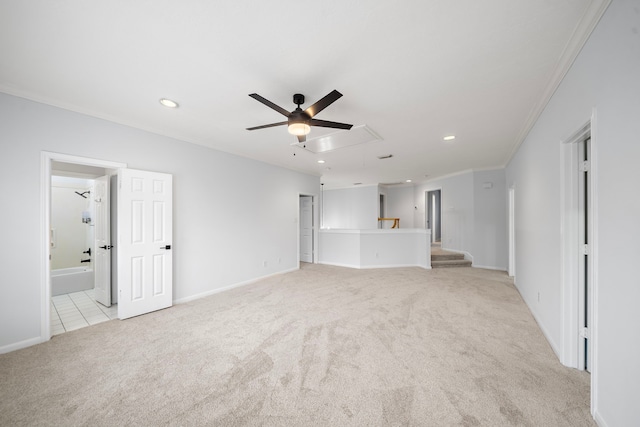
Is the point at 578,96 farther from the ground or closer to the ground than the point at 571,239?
farther from the ground

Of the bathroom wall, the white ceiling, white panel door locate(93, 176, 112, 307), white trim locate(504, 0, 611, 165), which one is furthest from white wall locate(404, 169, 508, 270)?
the bathroom wall

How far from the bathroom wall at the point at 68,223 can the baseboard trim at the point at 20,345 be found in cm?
309

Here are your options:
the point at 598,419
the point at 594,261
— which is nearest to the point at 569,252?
the point at 594,261

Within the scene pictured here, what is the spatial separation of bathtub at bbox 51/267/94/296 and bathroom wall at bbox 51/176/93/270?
52 centimetres

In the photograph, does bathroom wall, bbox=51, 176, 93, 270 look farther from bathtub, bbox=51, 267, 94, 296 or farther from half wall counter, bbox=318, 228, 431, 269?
half wall counter, bbox=318, 228, 431, 269

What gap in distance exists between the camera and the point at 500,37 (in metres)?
1.68

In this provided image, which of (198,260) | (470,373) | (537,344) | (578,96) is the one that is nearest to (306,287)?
(198,260)

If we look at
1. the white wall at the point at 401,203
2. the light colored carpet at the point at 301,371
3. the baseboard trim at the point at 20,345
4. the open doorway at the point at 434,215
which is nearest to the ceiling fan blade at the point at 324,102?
the light colored carpet at the point at 301,371

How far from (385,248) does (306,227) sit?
243 cm

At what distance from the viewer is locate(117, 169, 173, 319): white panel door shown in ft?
10.2

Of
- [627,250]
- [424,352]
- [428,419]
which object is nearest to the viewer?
[627,250]

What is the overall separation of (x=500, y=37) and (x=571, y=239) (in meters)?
1.84

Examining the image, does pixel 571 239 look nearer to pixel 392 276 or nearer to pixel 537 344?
pixel 537 344

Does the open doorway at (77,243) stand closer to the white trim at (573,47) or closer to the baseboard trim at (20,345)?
the baseboard trim at (20,345)
